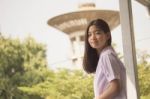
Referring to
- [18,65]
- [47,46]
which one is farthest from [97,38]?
[47,46]

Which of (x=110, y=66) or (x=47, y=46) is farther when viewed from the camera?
(x=47, y=46)

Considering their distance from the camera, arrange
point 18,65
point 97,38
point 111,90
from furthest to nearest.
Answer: point 18,65 → point 97,38 → point 111,90

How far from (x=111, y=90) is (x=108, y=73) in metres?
0.06

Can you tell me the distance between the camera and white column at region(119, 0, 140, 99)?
4.27 feet

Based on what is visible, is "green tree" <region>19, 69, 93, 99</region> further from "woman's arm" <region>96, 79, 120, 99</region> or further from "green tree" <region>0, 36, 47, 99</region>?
"woman's arm" <region>96, 79, 120, 99</region>

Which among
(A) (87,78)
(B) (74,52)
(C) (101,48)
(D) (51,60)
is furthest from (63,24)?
(C) (101,48)

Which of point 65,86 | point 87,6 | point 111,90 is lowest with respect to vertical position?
point 65,86

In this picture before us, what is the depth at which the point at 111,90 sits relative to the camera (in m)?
1.18

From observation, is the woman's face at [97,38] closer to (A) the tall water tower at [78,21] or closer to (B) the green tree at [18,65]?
(B) the green tree at [18,65]

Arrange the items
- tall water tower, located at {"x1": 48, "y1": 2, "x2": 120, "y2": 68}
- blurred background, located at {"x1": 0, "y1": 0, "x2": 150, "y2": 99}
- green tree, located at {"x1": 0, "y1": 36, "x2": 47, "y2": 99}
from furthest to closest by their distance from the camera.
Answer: tall water tower, located at {"x1": 48, "y1": 2, "x2": 120, "y2": 68}, green tree, located at {"x1": 0, "y1": 36, "x2": 47, "y2": 99}, blurred background, located at {"x1": 0, "y1": 0, "x2": 150, "y2": 99}

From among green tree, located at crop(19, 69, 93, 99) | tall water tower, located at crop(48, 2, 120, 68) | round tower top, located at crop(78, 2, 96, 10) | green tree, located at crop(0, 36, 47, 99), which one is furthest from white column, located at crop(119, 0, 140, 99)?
round tower top, located at crop(78, 2, 96, 10)

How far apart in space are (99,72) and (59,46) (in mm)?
11214

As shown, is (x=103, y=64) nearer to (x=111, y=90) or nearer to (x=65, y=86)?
(x=111, y=90)

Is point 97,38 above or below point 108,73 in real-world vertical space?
above
